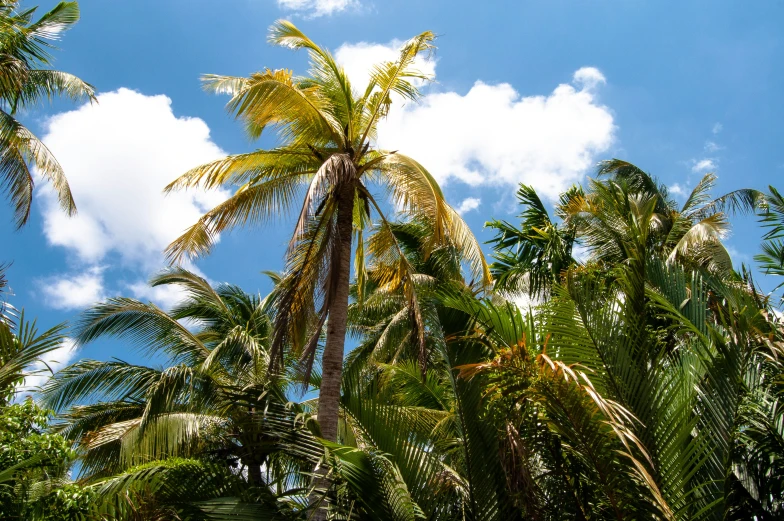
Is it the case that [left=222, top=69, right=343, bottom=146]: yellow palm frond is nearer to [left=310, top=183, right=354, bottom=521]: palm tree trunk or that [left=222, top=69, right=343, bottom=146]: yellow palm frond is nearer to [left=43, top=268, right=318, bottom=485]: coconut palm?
[left=310, top=183, right=354, bottom=521]: palm tree trunk

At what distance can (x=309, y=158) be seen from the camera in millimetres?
10172

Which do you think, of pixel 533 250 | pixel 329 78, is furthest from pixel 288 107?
pixel 533 250

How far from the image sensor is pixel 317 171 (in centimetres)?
912

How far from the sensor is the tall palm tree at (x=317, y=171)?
9.31 meters

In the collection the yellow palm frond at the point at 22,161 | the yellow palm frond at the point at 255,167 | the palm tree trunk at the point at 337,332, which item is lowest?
the palm tree trunk at the point at 337,332

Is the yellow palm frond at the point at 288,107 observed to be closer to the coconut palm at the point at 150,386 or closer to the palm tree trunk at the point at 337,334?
the palm tree trunk at the point at 337,334

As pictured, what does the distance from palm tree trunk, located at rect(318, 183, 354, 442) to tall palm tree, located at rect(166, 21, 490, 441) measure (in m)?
0.02

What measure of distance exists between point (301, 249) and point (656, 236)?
20.2 feet

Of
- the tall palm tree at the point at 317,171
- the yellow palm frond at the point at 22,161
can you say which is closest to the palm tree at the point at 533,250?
the tall palm tree at the point at 317,171

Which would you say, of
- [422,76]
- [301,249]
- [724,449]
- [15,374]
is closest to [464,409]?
[724,449]

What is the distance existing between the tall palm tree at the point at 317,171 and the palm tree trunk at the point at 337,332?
16 mm

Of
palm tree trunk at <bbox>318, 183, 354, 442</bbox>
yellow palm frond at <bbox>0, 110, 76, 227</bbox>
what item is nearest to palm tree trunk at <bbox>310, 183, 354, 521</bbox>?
palm tree trunk at <bbox>318, 183, 354, 442</bbox>

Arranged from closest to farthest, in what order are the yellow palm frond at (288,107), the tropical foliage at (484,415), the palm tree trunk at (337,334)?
the tropical foliage at (484,415), the palm tree trunk at (337,334), the yellow palm frond at (288,107)

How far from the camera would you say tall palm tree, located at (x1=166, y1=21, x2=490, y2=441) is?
931cm
